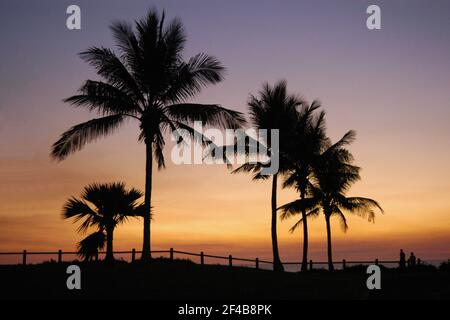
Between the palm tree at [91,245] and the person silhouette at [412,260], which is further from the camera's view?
the person silhouette at [412,260]

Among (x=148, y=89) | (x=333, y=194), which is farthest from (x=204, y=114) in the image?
(x=333, y=194)

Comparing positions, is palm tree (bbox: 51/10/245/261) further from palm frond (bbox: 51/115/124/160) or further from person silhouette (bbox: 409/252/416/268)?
person silhouette (bbox: 409/252/416/268)

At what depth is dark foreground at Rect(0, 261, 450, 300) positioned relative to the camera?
860 inches

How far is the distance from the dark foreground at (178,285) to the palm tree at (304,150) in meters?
10.2

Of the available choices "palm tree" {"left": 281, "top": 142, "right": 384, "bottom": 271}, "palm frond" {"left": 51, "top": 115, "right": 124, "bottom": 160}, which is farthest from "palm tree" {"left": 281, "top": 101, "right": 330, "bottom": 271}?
"palm frond" {"left": 51, "top": 115, "right": 124, "bottom": 160}

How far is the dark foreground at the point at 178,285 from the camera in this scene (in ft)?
71.7

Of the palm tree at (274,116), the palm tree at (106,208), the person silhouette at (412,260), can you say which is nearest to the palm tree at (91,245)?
the palm tree at (106,208)

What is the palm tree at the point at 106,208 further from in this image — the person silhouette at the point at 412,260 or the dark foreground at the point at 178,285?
the person silhouette at the point at 412,260

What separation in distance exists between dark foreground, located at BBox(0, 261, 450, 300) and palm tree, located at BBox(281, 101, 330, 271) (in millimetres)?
10183

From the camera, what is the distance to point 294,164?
39.2 metres

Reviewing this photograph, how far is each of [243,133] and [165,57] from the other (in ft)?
32.1
